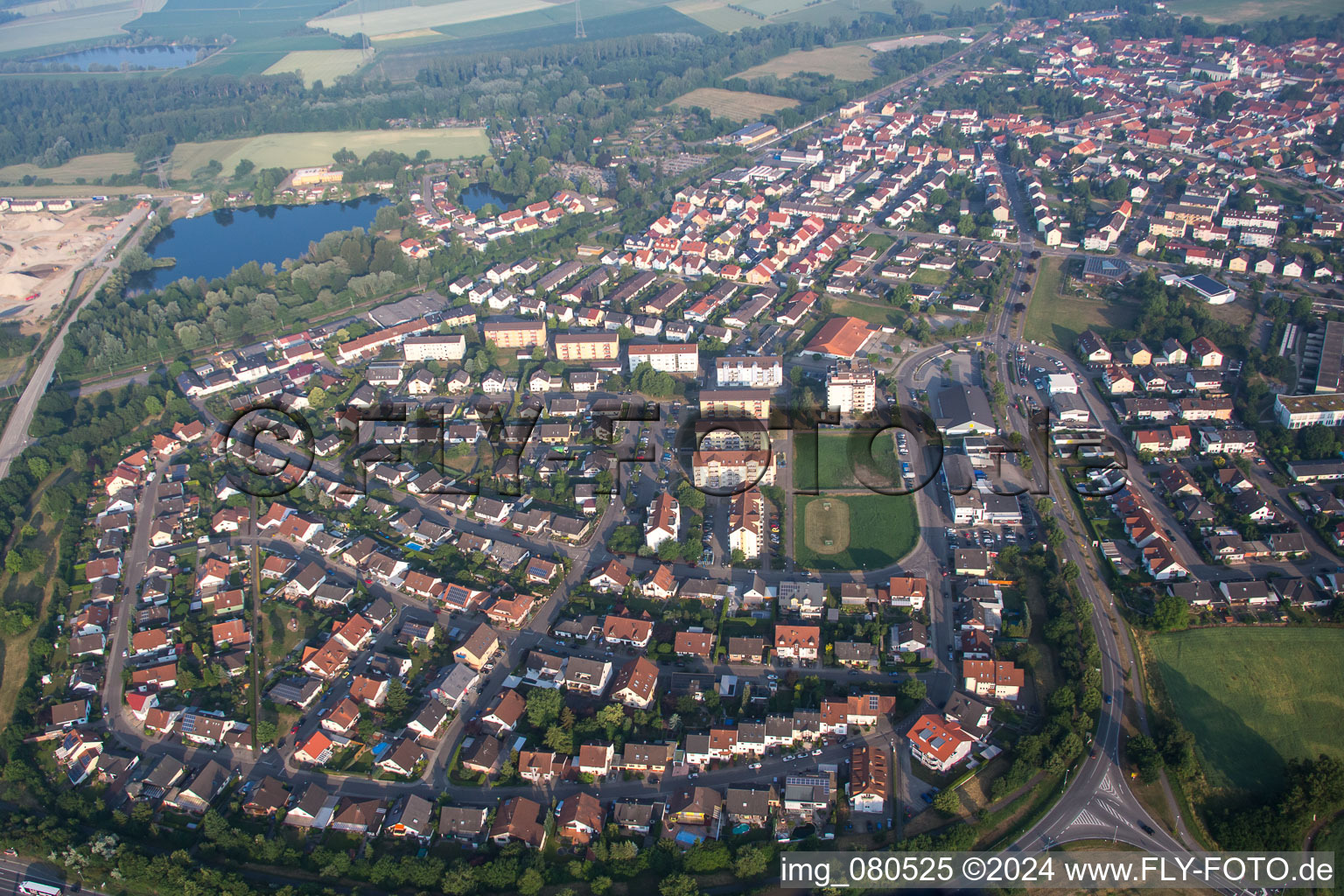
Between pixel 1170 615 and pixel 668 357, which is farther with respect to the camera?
pixel 668 357

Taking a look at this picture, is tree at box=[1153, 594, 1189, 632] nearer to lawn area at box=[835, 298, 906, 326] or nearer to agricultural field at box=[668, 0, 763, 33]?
lawn area at box=[835, 298, 906, 326]

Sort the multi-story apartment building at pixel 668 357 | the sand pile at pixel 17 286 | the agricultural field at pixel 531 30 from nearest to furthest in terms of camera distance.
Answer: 1. the multi-story apartment building at pixel 668 357
2. the sand pile at pixel 17 286
3. the agricultural field at pixel 531 30

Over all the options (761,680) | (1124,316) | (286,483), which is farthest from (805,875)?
(1124,316)

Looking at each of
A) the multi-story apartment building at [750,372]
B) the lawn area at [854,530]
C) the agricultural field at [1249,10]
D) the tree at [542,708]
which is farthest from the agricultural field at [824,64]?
the tree at [542,708]

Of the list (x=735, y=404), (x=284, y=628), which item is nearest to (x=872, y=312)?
(x=735, y=404)

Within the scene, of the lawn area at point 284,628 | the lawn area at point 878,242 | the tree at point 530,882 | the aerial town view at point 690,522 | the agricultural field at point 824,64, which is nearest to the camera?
the tree at point 530,882

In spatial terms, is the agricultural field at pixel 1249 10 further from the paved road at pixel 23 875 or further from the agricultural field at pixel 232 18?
the paved road at pixel 23 875

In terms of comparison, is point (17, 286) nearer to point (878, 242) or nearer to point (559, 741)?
point (559, 741)
